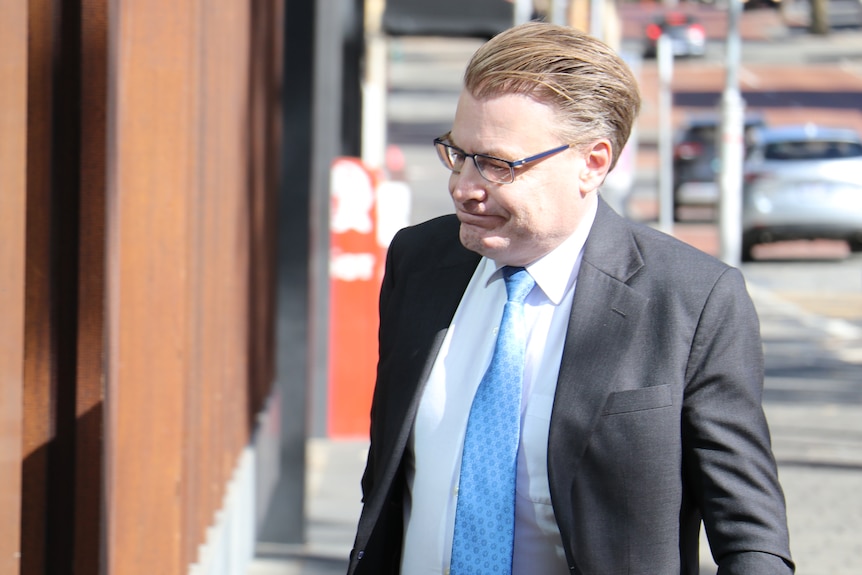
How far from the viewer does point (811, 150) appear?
19078 mm

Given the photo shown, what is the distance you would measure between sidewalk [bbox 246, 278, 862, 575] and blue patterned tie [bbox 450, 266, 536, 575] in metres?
3.95

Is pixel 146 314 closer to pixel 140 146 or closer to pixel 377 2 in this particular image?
pixel 140 146

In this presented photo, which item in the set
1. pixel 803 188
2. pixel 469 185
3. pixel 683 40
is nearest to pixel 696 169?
pixel 803 188

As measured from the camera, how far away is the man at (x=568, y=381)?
2.33 meters

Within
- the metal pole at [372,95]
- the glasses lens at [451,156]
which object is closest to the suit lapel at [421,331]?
the glasses lens at [451,156]

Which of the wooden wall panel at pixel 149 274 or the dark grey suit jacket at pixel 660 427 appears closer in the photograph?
the dark grey suit jacket at pixel 660 427

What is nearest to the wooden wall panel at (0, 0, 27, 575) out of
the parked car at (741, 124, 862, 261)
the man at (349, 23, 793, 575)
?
the man at (349, 23, 793, 575)

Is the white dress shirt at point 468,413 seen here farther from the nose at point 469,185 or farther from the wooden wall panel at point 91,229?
the wooden wall panel at point 91,229

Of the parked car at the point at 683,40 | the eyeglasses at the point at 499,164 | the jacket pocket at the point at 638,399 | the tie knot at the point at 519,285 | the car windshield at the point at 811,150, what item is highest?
the parked car at the point at 683,40

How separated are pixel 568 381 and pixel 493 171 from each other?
1.24ft

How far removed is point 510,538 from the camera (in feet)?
7.81

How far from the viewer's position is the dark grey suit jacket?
2.32 m

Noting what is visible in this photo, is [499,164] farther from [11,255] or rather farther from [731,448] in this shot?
[11,255]

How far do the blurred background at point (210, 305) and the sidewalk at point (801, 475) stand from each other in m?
0.02
